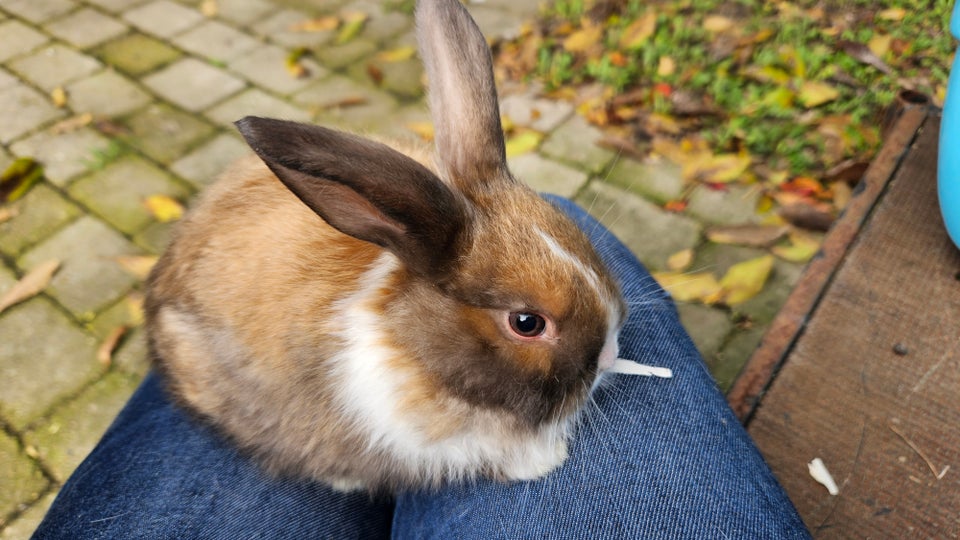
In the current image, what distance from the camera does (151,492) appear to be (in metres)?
1.93

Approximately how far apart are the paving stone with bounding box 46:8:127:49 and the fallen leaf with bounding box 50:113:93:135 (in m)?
0.80

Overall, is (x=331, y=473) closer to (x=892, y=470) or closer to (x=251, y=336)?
(x=251, y=336)

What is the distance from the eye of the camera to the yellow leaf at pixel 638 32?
4516 mm

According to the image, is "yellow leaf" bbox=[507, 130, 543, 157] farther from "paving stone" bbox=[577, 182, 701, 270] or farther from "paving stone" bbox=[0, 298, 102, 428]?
"paving stone" bbox=[0, 298, 102, 428]

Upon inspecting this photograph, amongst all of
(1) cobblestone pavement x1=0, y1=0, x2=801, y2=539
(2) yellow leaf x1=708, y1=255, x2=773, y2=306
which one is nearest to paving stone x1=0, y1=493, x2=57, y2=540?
(1) cobblestone pavement x1=0, y1=0, x2=801, y2=539

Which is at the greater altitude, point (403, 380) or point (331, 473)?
point (403, 380)

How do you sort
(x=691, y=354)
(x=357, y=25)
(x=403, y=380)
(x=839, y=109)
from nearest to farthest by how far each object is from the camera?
(x=403, y=380) < (x=691, y=354) < (x=839, y=109) < (x=357, y=25)

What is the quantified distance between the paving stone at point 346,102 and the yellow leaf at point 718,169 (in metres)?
1.87

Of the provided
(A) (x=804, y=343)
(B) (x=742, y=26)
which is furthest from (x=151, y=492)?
(B) (x=742, y=26)

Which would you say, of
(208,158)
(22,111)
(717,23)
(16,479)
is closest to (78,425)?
(16,479)

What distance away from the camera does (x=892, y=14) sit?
4371 millimetres

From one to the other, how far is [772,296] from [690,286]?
38cm

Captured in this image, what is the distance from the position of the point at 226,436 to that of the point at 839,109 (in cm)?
363

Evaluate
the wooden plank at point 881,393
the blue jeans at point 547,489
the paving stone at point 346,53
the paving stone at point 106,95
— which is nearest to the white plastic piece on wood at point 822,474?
the wooden plank at point 881,393
